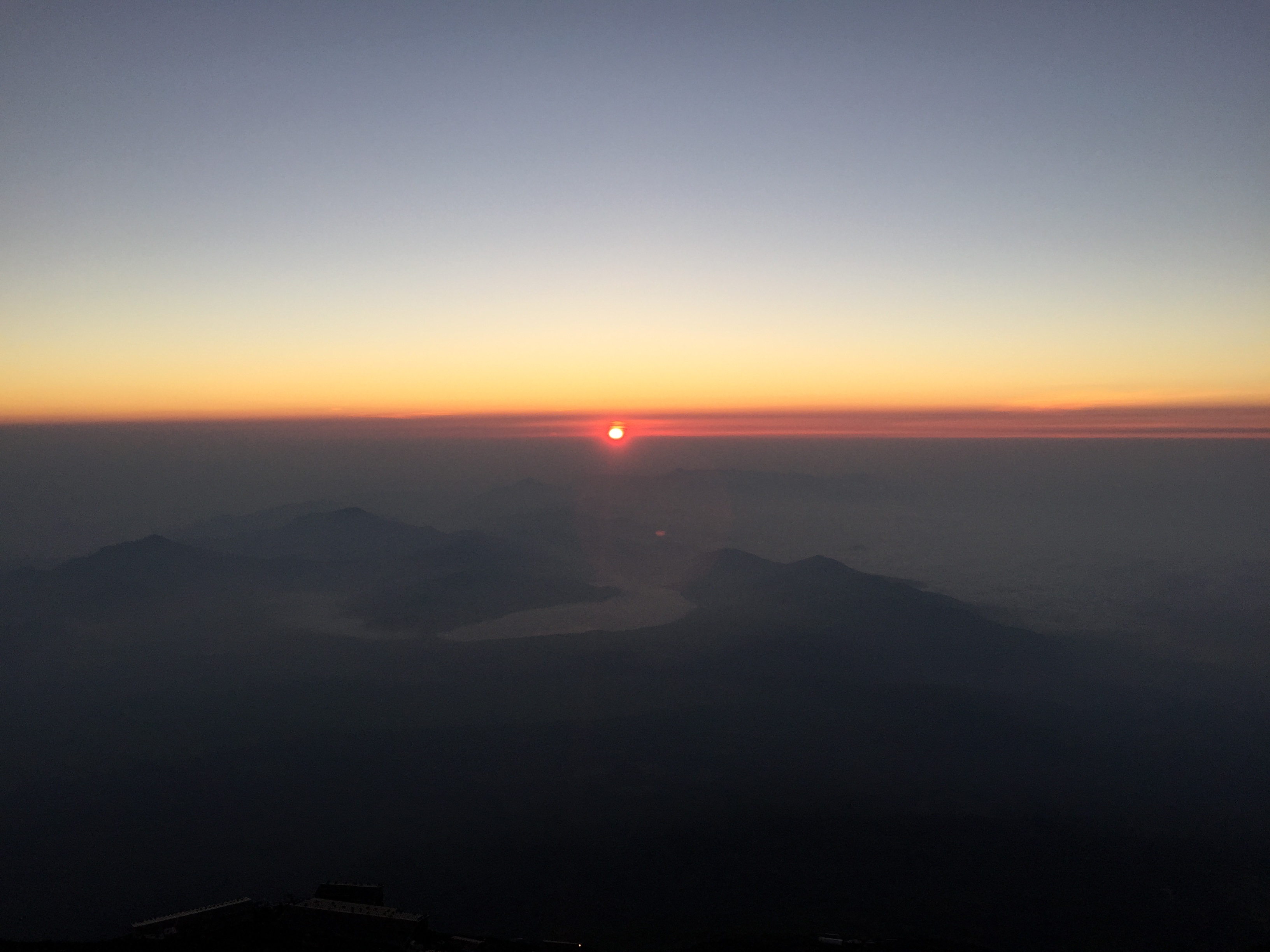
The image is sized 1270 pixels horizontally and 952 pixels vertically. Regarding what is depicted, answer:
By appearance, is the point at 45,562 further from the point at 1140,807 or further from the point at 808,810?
the point at 1140,807

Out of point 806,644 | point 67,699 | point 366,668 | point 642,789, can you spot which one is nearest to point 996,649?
point 806,644

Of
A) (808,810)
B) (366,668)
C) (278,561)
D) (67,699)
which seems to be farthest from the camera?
(278,561)

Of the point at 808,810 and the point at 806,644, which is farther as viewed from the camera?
the point at 806,644

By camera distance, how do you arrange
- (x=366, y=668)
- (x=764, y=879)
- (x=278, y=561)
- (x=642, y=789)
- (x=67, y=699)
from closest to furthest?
(x=764, y=879) → (x=642, y=789) → (x=67, y=699) → (x=366, y=668) → (x=278, y=561)

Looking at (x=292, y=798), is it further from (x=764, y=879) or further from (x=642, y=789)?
(x=764, y=879)

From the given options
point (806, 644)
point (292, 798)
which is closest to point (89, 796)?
point (292, 798)

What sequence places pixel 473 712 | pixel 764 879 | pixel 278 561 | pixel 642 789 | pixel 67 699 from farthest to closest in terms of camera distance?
pixel 278 561 → pixel 67 699 → pixel 473 712 → pixel 642 789 → pixel 764 879
